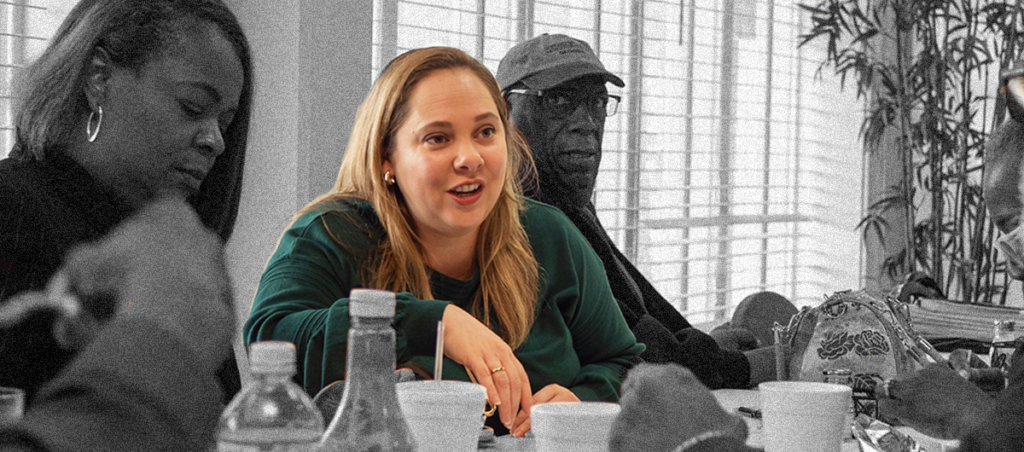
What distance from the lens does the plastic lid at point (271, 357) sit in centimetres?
80

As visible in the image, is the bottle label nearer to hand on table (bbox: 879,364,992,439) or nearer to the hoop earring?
the hoop earring

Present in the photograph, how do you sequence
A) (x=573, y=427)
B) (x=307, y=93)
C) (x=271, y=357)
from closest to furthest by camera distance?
(x=271, y=357) → (x=573, y=427) → (x=307, y=93)

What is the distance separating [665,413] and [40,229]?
0.63 m

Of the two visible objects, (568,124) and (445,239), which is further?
(568,124)

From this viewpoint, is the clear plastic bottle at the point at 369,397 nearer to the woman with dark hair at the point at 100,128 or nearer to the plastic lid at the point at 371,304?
the plastic lid at the point at 371,304

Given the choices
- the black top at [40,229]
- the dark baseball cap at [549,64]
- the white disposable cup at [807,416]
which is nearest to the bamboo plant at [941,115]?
the dark baseball cap at [549,64]

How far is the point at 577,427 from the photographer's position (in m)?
1.17

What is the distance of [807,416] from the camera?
1.29m

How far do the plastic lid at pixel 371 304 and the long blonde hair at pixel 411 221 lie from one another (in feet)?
3.29

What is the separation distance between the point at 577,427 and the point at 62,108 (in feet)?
2.06

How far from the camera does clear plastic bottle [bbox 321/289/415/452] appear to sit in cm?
92

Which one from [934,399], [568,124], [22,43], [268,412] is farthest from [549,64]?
[268,412]

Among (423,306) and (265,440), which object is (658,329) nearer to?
(423,306)

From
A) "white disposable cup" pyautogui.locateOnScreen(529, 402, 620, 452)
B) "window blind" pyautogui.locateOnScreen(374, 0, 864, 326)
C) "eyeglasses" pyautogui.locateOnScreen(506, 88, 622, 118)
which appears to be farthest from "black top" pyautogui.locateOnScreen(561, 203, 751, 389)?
"window blind" pyautogui.locateOnScreen(374, 0, 864, 326)
